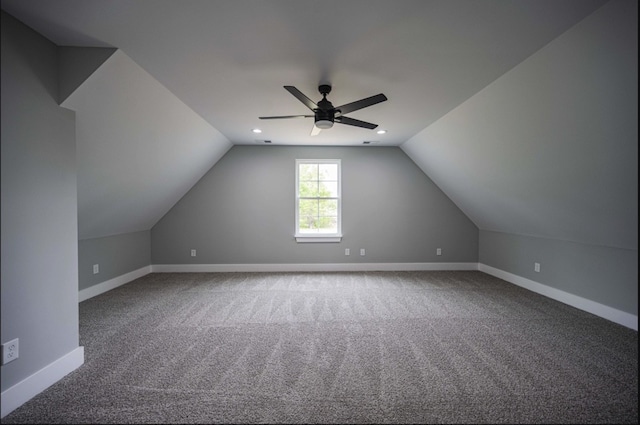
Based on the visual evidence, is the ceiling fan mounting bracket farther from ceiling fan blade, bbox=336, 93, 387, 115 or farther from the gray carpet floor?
the gray carpet floor

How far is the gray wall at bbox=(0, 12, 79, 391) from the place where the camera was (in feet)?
5.54

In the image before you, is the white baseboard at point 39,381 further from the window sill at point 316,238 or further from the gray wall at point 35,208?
the window sill at point 316,238

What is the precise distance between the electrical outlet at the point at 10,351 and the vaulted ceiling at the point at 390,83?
1628 mm

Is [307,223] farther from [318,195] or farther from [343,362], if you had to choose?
[343,362]

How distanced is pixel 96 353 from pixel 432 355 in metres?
2.80

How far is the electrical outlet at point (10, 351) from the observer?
1.65m

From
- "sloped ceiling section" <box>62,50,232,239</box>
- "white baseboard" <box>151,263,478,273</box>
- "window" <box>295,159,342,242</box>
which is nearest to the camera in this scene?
"sloped ceiling section" <box>62,50,232,239</box>

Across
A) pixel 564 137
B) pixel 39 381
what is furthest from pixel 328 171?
pixel 39 381

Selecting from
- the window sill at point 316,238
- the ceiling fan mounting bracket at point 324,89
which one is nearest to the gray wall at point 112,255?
the window sill at point 316,238

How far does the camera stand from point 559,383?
6.35 ft

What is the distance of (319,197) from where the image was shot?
17.8 feet

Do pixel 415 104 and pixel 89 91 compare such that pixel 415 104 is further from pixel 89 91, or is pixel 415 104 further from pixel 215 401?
pixel 215 401

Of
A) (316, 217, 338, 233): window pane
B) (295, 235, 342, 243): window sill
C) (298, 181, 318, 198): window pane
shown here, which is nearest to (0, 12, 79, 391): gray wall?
(295, 235, 342, 243): window sill

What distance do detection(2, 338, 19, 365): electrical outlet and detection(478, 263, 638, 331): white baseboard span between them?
5.06 meters
